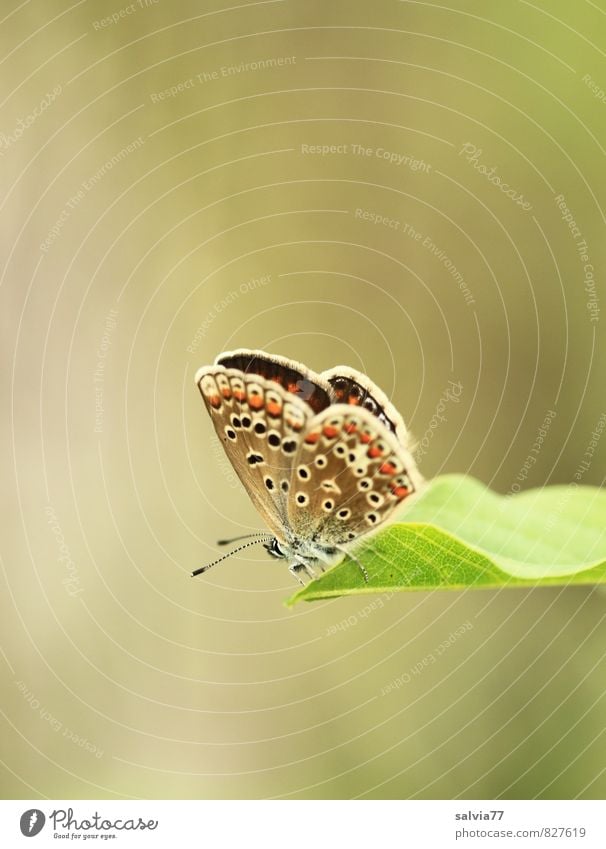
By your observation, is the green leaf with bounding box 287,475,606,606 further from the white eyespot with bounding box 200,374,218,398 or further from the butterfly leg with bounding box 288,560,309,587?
the white eyespot with bounding box 200,374,218,398

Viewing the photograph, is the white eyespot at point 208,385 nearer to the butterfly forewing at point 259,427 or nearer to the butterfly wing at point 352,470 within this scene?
the butterfly forewing at point 259,427

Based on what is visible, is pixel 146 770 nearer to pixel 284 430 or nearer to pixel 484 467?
pixel 484 467

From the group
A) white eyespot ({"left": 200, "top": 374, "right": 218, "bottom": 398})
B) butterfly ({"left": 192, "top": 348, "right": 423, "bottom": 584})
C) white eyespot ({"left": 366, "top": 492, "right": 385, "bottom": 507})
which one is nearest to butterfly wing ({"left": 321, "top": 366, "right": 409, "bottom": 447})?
butterfly ({"left": 192, "top": 348, "right": 423, "bottom": 584})

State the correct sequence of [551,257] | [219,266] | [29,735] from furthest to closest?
[219,266] < [551,257] < [29,735]

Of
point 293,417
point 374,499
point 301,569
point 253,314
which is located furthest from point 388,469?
point 253,314

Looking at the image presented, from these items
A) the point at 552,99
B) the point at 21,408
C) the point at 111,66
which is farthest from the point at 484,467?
the point at 111,66

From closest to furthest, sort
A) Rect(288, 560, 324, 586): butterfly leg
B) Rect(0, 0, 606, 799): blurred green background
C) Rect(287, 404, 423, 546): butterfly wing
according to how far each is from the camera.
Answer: Rect(287, 404, 423, 546): butterfly wing < Rect(288, 560, 324, 586): butterfly leg < Rect(0, 0, 606, 799): blurred green background
